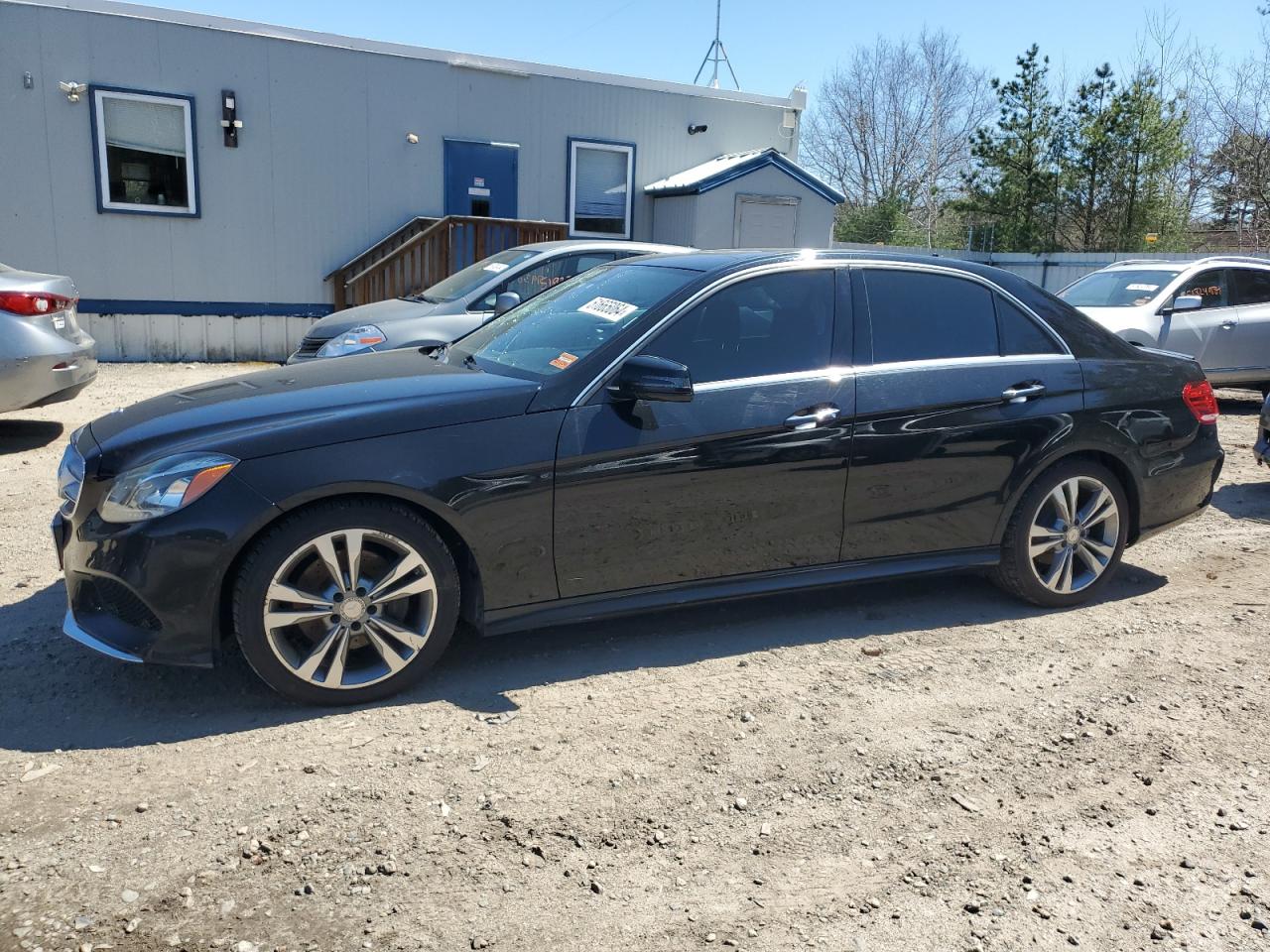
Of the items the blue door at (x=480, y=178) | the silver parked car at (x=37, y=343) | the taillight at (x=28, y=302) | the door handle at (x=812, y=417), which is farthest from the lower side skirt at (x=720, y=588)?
the blue door at (x=480, y=178)

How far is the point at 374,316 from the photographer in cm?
903

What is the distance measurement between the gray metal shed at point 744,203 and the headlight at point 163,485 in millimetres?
12811

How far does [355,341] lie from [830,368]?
513 cm

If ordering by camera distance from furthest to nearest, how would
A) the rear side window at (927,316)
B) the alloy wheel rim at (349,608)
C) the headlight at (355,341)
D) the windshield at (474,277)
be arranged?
1. the windshield at (474,277)
2. the headlight at (355,341)
3. the rear side window at (927,316)
4. the alloy wheel rim at (349,608)

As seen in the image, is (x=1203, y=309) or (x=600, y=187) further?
(x=600, y=187)

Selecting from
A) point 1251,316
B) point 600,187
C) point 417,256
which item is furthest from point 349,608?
point 600,187

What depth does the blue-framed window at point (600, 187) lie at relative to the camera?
15844 millimetres

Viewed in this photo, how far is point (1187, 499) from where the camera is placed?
16.9 feet

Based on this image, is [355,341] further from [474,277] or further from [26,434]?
[26,434]

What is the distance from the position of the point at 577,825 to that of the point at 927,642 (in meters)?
2.09

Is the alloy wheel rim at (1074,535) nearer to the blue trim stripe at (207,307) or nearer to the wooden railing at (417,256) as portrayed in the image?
the wooden railing at (417,256)

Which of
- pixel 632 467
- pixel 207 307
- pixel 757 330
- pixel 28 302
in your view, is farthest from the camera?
pixel 207 307

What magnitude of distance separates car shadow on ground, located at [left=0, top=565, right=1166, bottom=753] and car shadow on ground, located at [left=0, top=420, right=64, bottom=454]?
3.71 metres

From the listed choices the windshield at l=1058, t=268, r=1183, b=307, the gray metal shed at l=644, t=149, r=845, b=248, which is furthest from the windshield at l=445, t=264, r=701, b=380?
the gray metal shed at l=644, t=149, r=845, b=248
